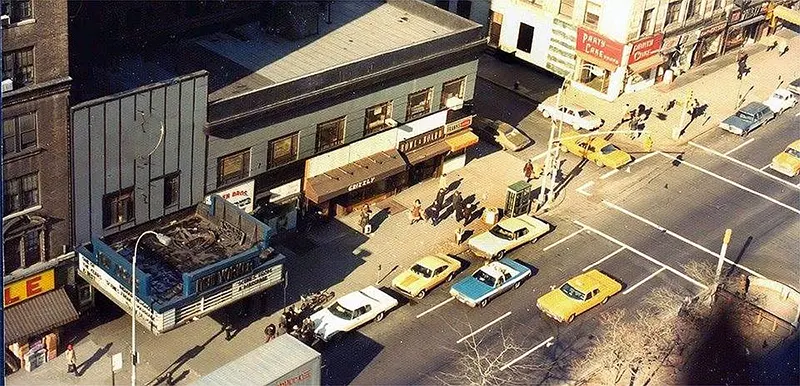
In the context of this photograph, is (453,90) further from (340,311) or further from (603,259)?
(340,311)

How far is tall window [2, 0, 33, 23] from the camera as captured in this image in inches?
1788

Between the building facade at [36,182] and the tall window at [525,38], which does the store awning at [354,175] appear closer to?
the building facade at [36,182]

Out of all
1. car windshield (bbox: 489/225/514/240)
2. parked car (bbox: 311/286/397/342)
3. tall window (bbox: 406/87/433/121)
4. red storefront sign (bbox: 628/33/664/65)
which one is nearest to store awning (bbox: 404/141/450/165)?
tall window (bbox: 406/87/433/121)

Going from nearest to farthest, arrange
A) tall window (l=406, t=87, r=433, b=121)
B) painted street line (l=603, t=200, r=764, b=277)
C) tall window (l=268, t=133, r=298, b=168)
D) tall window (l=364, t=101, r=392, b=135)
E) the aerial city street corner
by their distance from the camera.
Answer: the aerial city street corner, tall window (l=268, t=133, r=298, b=168), tall window (l=364, t=101, r=392, b=135), painted street line (l=603, t=200, r=764, b=277), tall window (l=406, t=87, r=433, b=121)

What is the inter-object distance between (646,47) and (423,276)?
112ft

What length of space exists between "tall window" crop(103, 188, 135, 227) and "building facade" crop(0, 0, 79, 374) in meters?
1.95

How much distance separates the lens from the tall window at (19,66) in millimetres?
46000

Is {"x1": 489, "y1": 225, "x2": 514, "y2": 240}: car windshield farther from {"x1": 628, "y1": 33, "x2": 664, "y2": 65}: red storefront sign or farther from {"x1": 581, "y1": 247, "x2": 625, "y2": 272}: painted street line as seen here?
{"x1": 628, "y1": 33, "x2": 664, "y2": 65}: red storefront sign

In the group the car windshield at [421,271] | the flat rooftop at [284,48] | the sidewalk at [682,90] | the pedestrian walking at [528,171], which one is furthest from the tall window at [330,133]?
the sidewalk at [682,90]

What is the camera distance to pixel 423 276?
58.8m

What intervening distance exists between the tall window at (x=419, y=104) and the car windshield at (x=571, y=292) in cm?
1442

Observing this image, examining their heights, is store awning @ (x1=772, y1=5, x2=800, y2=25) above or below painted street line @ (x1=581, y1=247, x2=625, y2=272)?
above

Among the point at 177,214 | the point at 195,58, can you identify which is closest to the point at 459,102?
the point at 195,58

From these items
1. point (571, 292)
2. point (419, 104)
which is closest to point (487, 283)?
point (571, 292)
